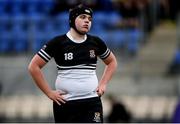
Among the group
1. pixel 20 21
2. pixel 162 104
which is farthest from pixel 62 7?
pixel 162 104

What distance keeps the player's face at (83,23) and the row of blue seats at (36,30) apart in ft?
24.1

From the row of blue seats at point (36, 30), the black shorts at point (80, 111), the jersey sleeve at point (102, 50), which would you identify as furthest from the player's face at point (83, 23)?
the row of blue seats at point (36, 30)

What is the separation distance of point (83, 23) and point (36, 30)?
8.13 metres

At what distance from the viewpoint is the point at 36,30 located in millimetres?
15430

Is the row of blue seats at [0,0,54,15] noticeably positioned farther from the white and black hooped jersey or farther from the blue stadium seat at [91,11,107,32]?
the white and black hooped jersey

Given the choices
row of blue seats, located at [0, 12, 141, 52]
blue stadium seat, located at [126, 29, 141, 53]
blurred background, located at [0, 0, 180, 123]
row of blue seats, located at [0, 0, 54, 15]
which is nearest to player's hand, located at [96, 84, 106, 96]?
blurred background, located at [0, 0, 180, 123]

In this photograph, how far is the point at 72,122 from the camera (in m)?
7.51

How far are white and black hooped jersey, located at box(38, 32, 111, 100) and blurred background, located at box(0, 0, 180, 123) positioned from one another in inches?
224

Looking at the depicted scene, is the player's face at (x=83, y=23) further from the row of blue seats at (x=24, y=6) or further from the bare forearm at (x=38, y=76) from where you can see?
the row of blue seats at (x=24, y=6)

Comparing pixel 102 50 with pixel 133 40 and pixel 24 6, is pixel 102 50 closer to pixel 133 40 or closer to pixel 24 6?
pixel 133 40

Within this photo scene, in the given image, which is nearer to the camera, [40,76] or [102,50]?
[40,76]

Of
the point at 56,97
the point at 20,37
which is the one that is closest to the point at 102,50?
the point at 56,97

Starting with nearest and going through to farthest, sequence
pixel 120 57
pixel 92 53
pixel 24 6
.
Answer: pixel 92 53, pixel 120 57, pixel 24 6

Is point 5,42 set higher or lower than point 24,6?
lower
